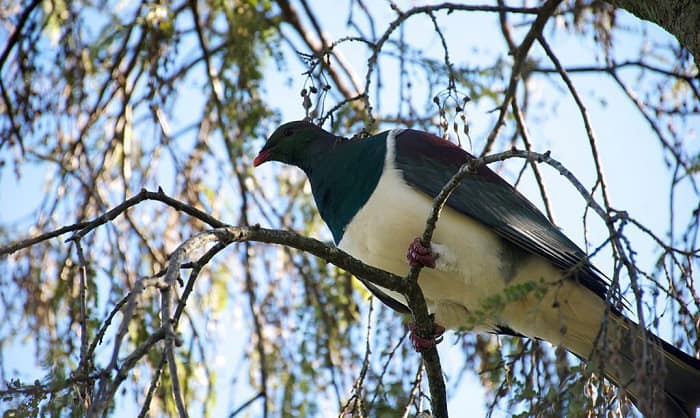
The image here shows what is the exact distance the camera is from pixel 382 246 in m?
3.43

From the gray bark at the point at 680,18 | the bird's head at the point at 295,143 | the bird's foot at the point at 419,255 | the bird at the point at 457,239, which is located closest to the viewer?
the gray bark at the point at 680,18

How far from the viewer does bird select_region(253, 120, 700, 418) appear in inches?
133

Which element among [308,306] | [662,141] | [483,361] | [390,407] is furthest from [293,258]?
[662,141]

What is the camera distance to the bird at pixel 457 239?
338cm

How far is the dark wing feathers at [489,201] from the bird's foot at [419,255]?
0.25 meters

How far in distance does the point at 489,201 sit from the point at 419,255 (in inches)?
19.4

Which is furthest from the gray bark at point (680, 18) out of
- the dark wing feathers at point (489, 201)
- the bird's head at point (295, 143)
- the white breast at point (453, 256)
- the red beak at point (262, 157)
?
the red beak at point (262, 157)

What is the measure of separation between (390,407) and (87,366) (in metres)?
1.73

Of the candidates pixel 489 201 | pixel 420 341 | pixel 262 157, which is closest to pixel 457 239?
pixel 489 201

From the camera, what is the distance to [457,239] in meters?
3.44

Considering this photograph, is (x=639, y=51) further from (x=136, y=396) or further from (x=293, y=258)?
(x=136, y=396)

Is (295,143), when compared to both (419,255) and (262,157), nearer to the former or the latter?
(262,157)

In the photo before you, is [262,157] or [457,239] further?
[262,157]

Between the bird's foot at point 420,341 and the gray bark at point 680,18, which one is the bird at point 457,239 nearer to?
the bird's foot at point 420,341
